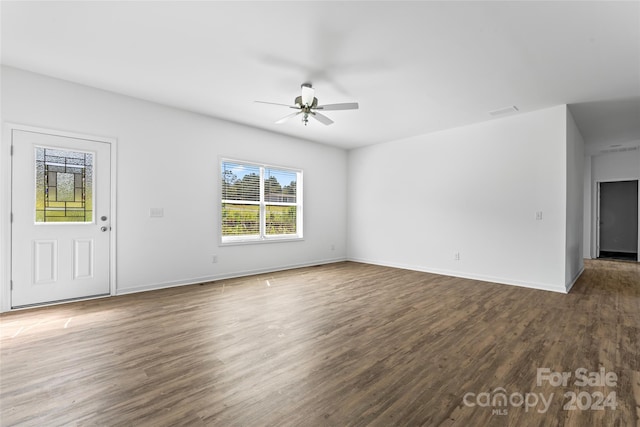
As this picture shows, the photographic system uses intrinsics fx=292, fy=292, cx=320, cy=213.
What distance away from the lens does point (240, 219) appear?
5.41m

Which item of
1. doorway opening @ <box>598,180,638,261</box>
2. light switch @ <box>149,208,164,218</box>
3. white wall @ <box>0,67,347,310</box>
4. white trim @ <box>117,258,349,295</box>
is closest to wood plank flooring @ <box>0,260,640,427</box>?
white trim @ <box>117,258,349,295</box>

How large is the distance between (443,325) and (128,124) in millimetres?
4767

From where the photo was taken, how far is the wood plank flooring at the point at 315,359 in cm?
164

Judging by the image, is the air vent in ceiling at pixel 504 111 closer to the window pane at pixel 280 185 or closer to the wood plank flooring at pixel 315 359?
the wood plank flooring at pixel 315 359

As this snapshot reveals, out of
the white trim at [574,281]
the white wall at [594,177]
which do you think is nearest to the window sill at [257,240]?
the white trim at [574,281]

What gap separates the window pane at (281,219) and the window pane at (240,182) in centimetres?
43

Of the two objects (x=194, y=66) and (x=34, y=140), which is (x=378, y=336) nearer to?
(x=194, y=66)

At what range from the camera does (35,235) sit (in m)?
3.46

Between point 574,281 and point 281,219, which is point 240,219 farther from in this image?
point 574,281

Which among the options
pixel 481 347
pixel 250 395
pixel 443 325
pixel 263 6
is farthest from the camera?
pixel 443 325

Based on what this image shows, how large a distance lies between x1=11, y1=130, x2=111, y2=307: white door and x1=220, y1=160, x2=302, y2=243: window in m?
1.75

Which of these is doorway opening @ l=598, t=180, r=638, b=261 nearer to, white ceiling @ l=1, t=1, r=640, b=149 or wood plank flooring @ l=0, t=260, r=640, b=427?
white ceiling @ l=1, t=1, r=640, b=149

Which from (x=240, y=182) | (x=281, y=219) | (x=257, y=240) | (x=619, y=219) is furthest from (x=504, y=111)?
(x=619, y=219)

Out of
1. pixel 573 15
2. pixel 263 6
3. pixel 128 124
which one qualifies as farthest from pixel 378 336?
pixel 128 124
